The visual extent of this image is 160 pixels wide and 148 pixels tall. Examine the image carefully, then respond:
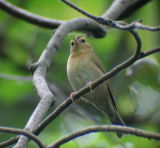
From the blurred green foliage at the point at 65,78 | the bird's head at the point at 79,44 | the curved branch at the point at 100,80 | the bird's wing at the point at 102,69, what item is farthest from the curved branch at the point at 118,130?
the bird's head at the point at 79,44

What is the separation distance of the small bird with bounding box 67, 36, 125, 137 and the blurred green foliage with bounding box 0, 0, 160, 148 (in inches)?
4.3

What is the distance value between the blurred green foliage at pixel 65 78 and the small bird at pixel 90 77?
0.36ft

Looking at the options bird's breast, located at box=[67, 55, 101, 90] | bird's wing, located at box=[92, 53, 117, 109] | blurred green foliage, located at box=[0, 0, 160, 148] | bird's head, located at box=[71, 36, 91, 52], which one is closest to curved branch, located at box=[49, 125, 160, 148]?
blurred green foliage, located at box=[0, 0, 160, 148]

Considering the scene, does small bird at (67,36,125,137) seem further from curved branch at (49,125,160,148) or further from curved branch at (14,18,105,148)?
curved branch at (49,125,160,148)

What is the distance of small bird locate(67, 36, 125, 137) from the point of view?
536 cm

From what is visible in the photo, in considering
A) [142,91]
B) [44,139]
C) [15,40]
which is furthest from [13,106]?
[142,91]

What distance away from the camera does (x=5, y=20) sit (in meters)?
A: 6.43

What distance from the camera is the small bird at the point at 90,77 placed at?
5.36 metres

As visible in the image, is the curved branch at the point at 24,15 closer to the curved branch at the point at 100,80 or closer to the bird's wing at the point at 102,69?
the bird's wing at the point at 102,69

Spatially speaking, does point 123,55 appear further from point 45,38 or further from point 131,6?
point 45,38

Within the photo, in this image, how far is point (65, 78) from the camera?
6223 mm

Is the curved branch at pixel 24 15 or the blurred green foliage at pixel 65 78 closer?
the blurred green foliage at pixel 65 78

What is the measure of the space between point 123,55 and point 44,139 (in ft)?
4.31

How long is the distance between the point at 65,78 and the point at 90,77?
89 centimetres
